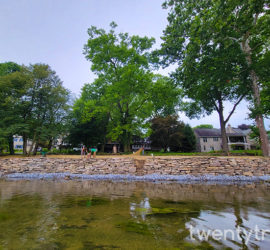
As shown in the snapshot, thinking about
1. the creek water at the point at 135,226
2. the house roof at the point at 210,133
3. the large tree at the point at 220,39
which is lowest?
the creek water at the point at 135,226

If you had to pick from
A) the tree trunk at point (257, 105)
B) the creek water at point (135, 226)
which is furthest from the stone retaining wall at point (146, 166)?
the creek water at point (135, 226)

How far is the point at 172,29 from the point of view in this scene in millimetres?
14070

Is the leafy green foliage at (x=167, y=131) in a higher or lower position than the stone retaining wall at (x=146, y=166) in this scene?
higher

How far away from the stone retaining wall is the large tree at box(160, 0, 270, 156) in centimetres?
334

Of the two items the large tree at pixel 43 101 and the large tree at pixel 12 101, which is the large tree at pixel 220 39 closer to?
the large tree at pixel 43 101

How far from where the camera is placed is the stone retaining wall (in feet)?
35.1

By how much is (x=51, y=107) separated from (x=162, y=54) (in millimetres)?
14851

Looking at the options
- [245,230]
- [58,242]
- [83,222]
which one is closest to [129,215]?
[83,222]

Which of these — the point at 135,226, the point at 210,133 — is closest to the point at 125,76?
the point at 135,226

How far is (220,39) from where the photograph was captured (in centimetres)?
1176

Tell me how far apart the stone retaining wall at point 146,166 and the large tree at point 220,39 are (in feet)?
11.0
